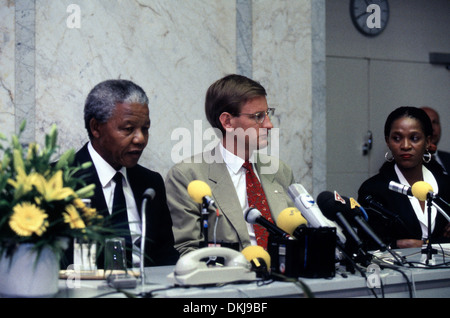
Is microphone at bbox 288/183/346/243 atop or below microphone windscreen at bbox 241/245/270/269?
atop

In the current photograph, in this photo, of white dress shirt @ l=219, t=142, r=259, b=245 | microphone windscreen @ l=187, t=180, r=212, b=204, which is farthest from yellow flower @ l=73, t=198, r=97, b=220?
white dress shirt @ l=219, t=142, r=259, b=245

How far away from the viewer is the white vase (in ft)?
6.64

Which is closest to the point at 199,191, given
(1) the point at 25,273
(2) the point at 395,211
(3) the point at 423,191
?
(1) the point at 25,273

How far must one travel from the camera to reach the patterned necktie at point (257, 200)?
10.9ft

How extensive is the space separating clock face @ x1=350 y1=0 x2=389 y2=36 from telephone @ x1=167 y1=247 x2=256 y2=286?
4.67 meters

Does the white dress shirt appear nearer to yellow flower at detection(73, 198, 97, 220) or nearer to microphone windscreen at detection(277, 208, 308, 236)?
microphone windscreen at detection(277, 208, 308, 236)

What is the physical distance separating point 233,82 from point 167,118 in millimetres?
1062

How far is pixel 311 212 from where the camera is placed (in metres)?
2.58

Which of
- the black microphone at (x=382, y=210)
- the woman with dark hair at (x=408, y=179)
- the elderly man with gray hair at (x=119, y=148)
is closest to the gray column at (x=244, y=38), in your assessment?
the woman with dark hair at (x=408, y=179)

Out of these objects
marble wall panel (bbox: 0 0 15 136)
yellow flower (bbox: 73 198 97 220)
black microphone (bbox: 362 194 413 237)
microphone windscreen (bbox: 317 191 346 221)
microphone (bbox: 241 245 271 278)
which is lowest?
microphone (bbox: 241 245 271 278)

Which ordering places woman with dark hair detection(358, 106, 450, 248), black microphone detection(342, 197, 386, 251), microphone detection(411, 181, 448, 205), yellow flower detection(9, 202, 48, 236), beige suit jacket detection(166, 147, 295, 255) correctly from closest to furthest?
yellow flower detection(9, 202, 48, 236) < black microphone detection(342, 197, 386, 251) < microphone detection(411, 181, 448, 205) < beige suit jacket detection(166, 147, 295, 255) < woman with dark hair detection(358, 106, 450, 248)

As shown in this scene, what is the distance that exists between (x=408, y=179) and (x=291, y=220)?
177 centimetres

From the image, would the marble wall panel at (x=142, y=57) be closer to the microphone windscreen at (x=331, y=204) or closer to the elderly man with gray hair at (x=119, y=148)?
Answer: the elderly man with gray hair at (x=119, y=148)

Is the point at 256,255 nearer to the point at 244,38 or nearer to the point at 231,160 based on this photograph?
the point at 231,160
